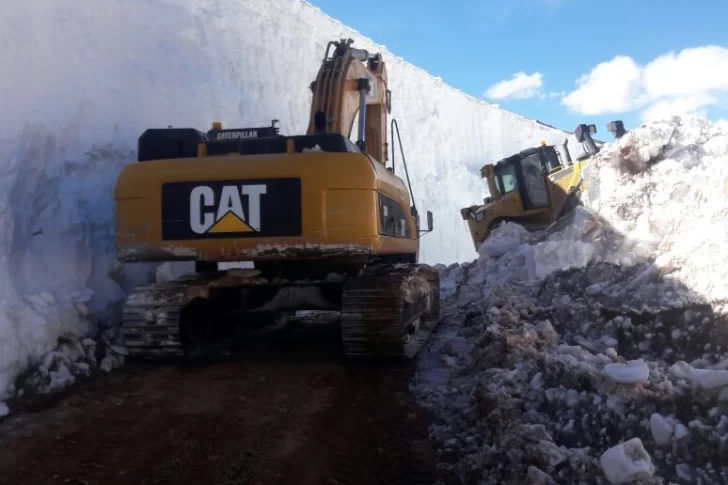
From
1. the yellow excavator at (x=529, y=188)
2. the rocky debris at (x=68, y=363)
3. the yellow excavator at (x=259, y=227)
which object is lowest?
the rocky debris at (x=68, y=363)

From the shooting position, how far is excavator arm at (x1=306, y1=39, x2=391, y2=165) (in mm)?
6371

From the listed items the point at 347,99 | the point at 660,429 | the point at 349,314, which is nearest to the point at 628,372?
the point at 660,429

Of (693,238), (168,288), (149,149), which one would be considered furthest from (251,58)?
(693,238)

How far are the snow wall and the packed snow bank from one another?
3116 mm

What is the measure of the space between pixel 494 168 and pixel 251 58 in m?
5.97

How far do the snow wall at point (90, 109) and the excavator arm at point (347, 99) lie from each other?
2443mm

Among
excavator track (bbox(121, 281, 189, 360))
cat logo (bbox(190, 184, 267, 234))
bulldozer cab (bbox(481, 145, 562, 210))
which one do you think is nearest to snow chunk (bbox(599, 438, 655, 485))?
cat logo (bbox(190, 184, 267, 234))

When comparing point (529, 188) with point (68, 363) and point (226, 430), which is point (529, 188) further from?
point (226, 430)

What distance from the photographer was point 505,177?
492 inches

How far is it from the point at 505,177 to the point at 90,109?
26.5 ft

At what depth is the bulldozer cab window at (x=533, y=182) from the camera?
11844mm

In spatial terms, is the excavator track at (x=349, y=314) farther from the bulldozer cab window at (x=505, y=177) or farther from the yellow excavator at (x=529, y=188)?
the bulldozer cab window at (x=505, y=177)

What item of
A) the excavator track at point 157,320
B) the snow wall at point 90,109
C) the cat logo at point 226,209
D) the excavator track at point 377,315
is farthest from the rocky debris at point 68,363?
the excavator track at point 377,315

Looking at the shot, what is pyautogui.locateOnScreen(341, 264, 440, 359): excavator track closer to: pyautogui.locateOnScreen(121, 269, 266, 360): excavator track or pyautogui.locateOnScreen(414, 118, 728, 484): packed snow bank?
pyautogui.locateOnScreen(414, 118, 728, 484): packed snow bank
